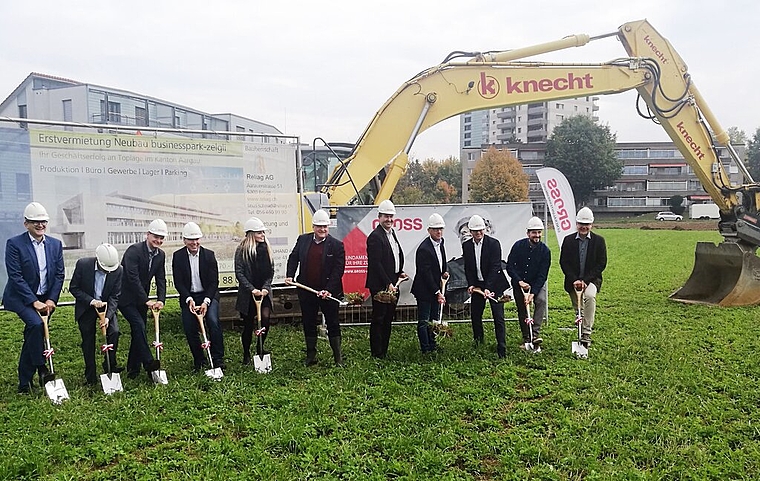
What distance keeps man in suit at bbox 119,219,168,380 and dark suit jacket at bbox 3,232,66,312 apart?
27.3 inches

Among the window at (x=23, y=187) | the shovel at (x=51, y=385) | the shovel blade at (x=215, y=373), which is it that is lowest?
the shovel blade at (x=215, y=373)

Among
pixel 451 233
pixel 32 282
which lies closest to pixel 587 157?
pixel 451 233

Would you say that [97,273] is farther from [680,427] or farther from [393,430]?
[680,427]

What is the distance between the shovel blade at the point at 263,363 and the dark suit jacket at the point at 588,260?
3943mm

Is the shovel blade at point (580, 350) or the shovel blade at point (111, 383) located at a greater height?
the shovel blade at point (111, 383)

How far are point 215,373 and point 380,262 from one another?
236cm

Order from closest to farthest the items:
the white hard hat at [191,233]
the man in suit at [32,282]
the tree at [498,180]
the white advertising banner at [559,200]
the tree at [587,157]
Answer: the man in suit at [32,282], the white hard hat at [191,233], the white advertising banner at [559,200], the tree at [498,180], the tree at [587,157]

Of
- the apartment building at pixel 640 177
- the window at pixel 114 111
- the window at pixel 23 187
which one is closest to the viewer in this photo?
the window at pixel 23 187

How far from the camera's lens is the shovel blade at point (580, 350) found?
25.0 feet

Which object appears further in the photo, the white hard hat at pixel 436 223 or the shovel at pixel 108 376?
the white hard hat at pixel 436 223

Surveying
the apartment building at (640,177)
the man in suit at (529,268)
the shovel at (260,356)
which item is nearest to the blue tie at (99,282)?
the shovel at (260,356)

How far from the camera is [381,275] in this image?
7.51 meters

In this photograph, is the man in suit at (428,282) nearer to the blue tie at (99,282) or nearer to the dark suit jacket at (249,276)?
the dark suit jacket at (249,276)

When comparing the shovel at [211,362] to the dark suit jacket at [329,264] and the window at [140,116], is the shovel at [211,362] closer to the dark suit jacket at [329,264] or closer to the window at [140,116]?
the dark suit jacket at [329,264]
